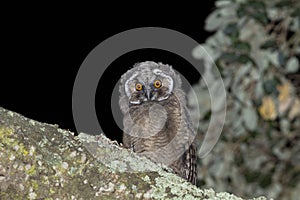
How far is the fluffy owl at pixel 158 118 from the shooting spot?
2273 millimetres

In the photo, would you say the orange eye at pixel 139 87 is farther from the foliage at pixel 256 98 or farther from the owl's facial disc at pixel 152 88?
the foliage at pixel 256 98

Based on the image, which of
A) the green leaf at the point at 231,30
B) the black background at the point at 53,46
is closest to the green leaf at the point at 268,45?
the green leaf at the point at 231,30

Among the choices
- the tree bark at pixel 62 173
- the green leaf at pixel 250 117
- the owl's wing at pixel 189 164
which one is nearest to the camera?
the tree bark at pixel 62 173

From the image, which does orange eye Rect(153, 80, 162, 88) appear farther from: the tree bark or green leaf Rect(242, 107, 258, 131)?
the tree bark

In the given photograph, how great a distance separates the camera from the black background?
4745mm

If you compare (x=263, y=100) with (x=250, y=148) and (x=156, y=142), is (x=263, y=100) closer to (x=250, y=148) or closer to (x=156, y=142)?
(x=250, y=148)

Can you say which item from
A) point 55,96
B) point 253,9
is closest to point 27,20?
point 55,96

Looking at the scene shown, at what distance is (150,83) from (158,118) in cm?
21

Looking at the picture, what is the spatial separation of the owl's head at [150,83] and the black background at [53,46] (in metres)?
2.13

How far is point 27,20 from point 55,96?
0.81m

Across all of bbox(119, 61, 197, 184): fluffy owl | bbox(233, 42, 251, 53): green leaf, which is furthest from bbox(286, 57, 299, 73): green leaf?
bbox(119, 61, 197, 184): fluffy owl

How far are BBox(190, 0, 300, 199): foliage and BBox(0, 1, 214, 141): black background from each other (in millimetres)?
1619

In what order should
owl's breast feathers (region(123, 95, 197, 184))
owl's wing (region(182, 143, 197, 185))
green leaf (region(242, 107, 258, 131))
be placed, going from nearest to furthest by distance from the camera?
owl's breast feathers (region(123, 95, 197, 184)) < owl's wing (region(182, 143, 197, 185)) < green leaf (region(242, 107, 258, 131))

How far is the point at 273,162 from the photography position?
3.29 metres
